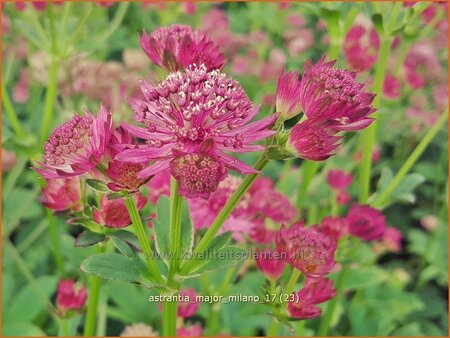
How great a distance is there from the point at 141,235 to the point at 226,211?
146mm

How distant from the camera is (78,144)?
0.88 meters

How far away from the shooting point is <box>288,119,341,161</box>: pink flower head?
0.85 m

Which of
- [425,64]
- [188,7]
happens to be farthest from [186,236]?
[425,64]

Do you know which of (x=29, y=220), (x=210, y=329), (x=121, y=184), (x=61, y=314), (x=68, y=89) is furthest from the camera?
(x=29, y=220)

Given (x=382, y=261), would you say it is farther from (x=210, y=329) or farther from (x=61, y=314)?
(x=61, y=314)

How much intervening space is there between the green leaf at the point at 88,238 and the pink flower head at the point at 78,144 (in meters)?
0.18

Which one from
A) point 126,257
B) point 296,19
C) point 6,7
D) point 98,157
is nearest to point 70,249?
point 126,257

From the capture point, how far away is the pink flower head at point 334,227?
4.31ft

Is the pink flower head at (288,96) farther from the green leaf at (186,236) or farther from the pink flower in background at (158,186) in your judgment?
the pink flower in background at (158,186)

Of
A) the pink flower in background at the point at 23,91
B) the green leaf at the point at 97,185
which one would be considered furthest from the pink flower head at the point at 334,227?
the pink flower in background at the point at 23,91

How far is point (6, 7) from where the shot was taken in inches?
88.6

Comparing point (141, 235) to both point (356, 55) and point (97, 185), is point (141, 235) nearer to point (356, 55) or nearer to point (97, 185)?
point (97, 185)

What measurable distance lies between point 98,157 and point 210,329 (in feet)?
3.10

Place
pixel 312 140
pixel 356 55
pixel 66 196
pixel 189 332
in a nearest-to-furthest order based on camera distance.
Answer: pixel 312 140, pixel 66 196, pixel 189 332, pixel 356 55
